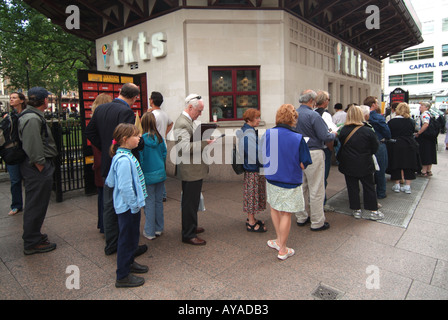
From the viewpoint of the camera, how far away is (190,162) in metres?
3.96

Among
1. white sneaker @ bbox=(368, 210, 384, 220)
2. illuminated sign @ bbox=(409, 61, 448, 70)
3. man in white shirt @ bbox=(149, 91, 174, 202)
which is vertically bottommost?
white sneaker @ bbox=(368, 210, 384, 220)

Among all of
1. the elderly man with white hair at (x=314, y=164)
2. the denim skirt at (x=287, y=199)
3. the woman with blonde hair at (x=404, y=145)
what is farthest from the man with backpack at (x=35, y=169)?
the woman with blonde hair at (x=404, y=145)

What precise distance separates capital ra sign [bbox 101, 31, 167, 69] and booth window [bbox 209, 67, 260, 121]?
1557mm

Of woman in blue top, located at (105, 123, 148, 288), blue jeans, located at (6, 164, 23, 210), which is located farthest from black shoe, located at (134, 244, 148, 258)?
blue jeans, located at (6, 164, 23, 210)

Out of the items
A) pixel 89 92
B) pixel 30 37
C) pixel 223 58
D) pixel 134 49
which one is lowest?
pixel 89 92

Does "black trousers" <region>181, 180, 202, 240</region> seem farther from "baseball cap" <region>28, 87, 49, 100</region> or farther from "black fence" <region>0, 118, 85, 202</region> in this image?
"black fence" <region>0, 118, 85, 202</region>

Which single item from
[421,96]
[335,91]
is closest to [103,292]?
[335,91]

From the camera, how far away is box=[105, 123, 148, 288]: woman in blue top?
2.94 m

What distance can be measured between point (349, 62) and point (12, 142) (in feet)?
41.9

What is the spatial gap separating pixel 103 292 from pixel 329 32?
36.5 feet

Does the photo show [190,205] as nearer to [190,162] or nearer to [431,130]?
[190,162]

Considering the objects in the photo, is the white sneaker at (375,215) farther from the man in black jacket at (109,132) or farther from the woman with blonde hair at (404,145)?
the man in black jacket at (109,132)

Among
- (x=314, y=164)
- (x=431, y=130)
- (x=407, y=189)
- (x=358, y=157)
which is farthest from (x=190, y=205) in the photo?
(x=431, y=130)

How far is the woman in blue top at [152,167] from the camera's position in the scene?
157 inches
